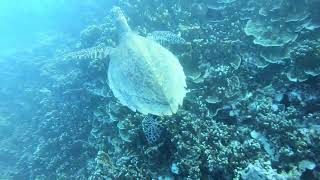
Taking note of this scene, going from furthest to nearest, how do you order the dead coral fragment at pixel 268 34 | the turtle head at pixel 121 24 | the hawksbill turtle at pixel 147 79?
1. the turtle head at pixel 121 24
2. the dead coral fragment at pixel 268 34
3. the hawksbill turtle at pixel 147 79

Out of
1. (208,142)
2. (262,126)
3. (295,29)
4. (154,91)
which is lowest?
(208,142)

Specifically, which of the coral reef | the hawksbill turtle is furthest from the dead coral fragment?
the hawksbill turtle

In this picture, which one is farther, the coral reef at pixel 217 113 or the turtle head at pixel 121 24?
the turtle head at pixel 121 24

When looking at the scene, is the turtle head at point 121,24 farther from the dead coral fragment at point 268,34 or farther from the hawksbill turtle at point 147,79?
the dead coral fragment at point 268,34

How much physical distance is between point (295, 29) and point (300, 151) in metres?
2.45

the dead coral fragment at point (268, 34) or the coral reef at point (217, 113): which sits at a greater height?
the dead coral fragment at point (268, 34)

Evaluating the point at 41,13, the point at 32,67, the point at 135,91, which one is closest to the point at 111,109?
the point at 135,91

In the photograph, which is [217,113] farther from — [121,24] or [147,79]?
[121,24]

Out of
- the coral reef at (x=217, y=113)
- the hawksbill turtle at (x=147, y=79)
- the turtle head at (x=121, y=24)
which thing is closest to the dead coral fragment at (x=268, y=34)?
the coral reef at (x=217, y=113)

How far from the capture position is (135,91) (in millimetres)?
3779

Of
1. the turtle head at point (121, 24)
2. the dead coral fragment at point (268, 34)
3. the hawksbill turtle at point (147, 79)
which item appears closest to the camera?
the hawksbill turtle at point (147, 79)

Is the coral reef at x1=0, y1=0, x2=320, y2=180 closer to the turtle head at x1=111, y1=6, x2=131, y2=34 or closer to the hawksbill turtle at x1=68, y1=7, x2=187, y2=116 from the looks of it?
the hawksbill turtle at x1=68, y1=7, x2=187, y2=116

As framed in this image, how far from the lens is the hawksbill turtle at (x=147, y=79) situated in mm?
3535

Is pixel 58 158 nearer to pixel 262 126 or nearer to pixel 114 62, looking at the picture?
pixel 114 62
